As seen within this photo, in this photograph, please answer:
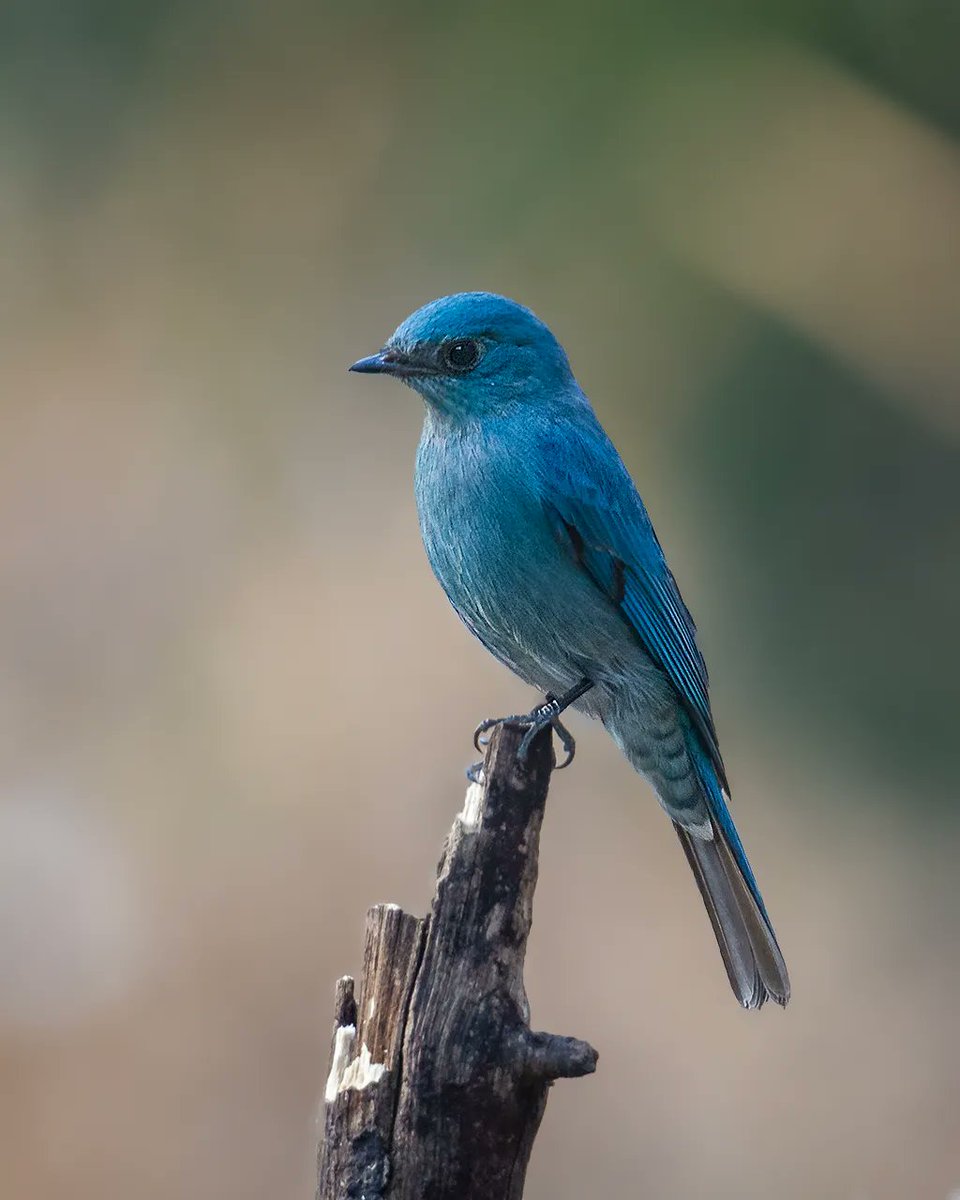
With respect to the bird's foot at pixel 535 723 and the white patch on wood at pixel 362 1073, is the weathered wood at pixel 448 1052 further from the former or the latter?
the bird's foot at pixel 535 723

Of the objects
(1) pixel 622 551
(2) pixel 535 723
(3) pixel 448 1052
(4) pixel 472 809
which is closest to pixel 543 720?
(2) pixel 535 723

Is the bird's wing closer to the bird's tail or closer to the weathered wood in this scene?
the bird's tail

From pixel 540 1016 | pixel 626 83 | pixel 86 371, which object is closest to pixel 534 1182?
pixel 540 1016

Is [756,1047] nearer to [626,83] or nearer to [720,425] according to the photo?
[720,425]

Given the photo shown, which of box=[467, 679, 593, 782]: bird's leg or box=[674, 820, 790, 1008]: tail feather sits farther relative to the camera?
box=[674, 820, 790, 1008]: tail feather

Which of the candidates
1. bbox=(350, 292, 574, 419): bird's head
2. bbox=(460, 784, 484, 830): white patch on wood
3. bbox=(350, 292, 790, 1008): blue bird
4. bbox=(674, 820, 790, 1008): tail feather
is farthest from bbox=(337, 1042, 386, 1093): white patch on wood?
bbox=(350, 292, 574, 419): bird's head
